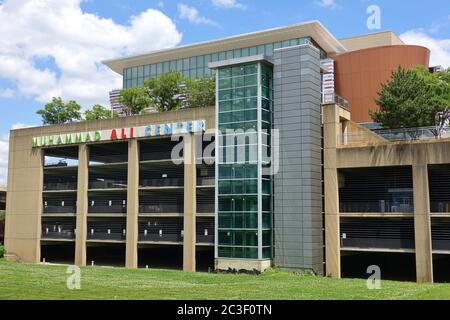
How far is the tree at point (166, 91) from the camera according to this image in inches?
2776

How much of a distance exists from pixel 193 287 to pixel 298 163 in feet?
45.4

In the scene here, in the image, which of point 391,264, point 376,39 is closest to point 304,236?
point 391,264

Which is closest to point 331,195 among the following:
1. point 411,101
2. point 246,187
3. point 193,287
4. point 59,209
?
point 246,187

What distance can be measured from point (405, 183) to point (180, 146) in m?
19.4

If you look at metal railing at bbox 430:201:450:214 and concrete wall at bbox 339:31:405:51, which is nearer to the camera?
metal railing at bbox 430:201:450:214

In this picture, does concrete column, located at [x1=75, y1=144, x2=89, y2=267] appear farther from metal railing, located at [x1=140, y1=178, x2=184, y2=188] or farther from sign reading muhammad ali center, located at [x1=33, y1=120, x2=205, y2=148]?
metal railing, located at [x1=140, y1=178, x2=184, y2=188]

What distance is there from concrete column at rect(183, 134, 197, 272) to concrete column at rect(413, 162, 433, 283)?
59.4ft

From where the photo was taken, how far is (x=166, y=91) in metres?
70.7

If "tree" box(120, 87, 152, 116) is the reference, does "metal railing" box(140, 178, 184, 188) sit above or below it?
below

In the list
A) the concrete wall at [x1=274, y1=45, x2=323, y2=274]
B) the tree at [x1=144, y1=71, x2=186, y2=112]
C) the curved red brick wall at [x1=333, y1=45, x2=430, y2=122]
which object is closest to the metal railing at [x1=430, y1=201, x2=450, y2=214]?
the concrete wall at [x1=274, y1=45, x2=323, y2=274]

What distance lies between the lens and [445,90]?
180 feet

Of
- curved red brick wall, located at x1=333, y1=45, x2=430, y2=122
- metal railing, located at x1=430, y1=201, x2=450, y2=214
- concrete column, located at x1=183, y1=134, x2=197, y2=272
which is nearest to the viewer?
metal railing, located at x1=430, y1=201, x2=450, y2=214

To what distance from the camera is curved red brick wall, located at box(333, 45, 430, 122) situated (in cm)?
7031

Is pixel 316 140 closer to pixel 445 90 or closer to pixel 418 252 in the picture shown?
pixel 418 252
